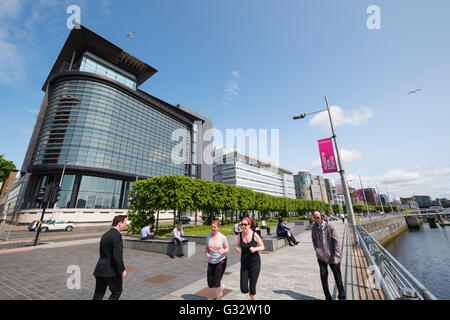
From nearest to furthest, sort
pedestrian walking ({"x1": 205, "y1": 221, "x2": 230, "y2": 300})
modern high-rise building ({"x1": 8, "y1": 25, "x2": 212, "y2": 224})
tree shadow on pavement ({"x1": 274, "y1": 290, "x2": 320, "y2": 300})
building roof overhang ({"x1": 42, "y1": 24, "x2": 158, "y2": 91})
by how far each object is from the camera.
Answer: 1. pedestrian walking ({"x1": 205, "y1": 221, "x2": 230, "y2": 300})
2. tree shadow on pavement ({"x1": 274, "y1": 290, "x2": 320, "y2": 300})
3. modern high-rise building ({"x1": 8, "y1": 25, "x2": 212, "y2": 224})
4. building roof overhang ({"x1": 42, "y1": 24, "x2": 158, "y2": 91})

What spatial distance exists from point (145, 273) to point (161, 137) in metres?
65.7

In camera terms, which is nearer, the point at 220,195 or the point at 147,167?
the point at 220,195

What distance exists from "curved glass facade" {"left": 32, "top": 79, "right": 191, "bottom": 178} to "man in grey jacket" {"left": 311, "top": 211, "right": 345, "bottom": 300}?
182ft

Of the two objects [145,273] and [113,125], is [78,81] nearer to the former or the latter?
[113,125]

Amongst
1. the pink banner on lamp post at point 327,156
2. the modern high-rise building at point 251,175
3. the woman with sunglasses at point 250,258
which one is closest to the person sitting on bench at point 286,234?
the pink banner on lamp post at point 327,156

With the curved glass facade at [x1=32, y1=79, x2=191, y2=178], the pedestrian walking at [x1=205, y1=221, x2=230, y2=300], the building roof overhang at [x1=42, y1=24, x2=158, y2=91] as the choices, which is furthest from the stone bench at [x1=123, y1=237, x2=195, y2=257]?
the building roof overhang at [x1=42, y1=24, x2=158, y2=91]

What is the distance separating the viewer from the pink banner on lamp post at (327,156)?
1107 cm

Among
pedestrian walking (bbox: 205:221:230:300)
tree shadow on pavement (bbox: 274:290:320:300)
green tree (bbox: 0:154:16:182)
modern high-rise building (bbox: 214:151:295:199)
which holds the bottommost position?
tree shadow on pavement (bbox: 274:290:320:300)

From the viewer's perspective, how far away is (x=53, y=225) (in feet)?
95.2

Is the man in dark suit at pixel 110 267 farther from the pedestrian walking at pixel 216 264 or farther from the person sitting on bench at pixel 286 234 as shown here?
the person sitting on bench at pixel 286 234

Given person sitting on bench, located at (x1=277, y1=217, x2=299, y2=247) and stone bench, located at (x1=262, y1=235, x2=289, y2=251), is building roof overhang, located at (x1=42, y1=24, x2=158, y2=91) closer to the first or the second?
person sitting on bench, located at (x1=277, y1=217, x2=299, y2=247)

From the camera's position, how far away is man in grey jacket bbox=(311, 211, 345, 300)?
14.0ft
